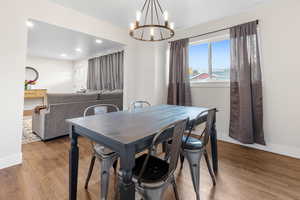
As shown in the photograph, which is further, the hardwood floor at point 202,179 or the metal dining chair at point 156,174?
the hardwood floor at point 202,179

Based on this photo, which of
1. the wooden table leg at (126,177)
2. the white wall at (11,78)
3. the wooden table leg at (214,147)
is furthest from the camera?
the white wall at (11,78)

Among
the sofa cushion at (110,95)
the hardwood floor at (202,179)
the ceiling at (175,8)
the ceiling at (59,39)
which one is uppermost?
the ceiling at (175,8)

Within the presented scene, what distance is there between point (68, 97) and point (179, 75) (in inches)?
98.7

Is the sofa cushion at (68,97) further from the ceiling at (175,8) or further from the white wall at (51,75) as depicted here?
the white wall at (51,75)

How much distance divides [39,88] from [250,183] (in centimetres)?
749

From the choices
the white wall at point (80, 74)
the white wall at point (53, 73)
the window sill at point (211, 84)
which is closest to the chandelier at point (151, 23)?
the window sill at point (211, 84)

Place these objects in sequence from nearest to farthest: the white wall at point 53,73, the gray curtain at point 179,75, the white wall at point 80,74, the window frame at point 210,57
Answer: the window frame at point 210,57
the gray curtain at point 179,75
the white wall at point 53,73
the white wall at point 80,74

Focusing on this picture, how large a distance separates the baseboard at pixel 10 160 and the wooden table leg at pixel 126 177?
6.78ft

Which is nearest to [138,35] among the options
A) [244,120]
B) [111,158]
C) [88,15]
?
[88,15]

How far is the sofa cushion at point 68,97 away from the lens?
9.14 feet

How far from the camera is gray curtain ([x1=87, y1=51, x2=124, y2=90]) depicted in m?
4.68

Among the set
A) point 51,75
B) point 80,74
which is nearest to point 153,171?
point 80,74

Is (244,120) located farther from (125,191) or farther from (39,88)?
(39,88)

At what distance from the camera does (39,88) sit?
615 centimetres
